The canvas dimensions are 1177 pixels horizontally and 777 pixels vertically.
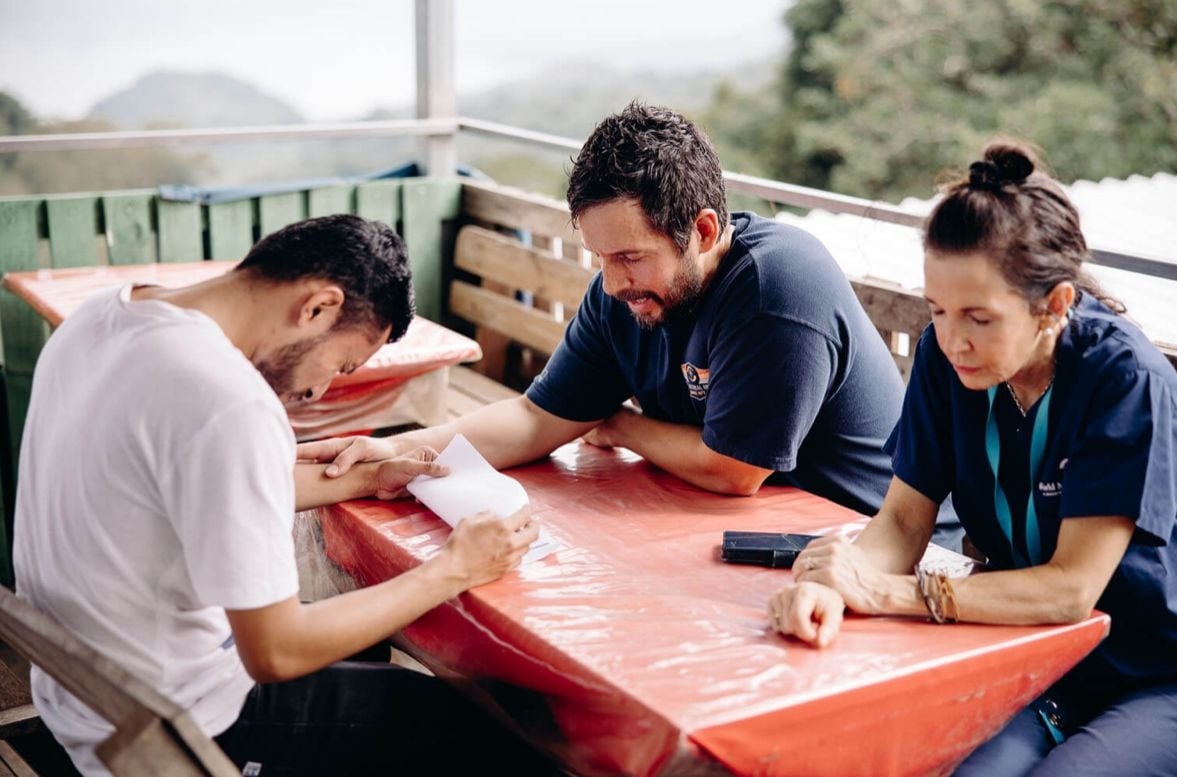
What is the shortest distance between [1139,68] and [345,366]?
1246cm

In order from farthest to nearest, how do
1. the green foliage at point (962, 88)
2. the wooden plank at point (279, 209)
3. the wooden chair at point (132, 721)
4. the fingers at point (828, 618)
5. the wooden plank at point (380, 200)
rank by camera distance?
the green foliage at point (962, 88) < the wooden plank at point (380, 200) < the wooden plank at point (279, 209) < the fingers at point (828, 618) < the wooden chair at point (132, 721)

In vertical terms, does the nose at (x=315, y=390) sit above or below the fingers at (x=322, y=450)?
above

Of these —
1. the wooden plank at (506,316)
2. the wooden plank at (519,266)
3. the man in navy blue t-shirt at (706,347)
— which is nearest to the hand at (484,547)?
the man in navy blue t-shirt at (706,347)

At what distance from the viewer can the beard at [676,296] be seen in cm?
225

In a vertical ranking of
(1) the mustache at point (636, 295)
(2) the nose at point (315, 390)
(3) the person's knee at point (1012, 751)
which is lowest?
(3) the person's knee at point (1012, 751)

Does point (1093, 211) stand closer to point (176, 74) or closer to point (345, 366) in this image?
point (345, 366)

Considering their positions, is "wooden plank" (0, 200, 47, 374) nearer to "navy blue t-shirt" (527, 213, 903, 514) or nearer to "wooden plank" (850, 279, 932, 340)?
"navy blue t-shirt" (527, 213, 903, 514)

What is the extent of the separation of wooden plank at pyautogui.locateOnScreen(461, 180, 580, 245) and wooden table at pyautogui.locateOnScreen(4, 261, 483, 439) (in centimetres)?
76

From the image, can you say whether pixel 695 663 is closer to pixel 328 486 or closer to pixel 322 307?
pixel 322 307

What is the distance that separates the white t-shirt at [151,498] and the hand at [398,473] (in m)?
0.53

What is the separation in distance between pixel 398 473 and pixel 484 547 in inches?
15.8

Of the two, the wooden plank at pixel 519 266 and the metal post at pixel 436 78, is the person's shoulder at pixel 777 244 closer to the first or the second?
the wooden plank at pixel 519 266

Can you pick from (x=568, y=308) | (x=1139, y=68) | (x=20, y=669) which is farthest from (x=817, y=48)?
(x=20, y=669)

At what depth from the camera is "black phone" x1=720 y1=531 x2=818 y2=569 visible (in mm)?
1936
